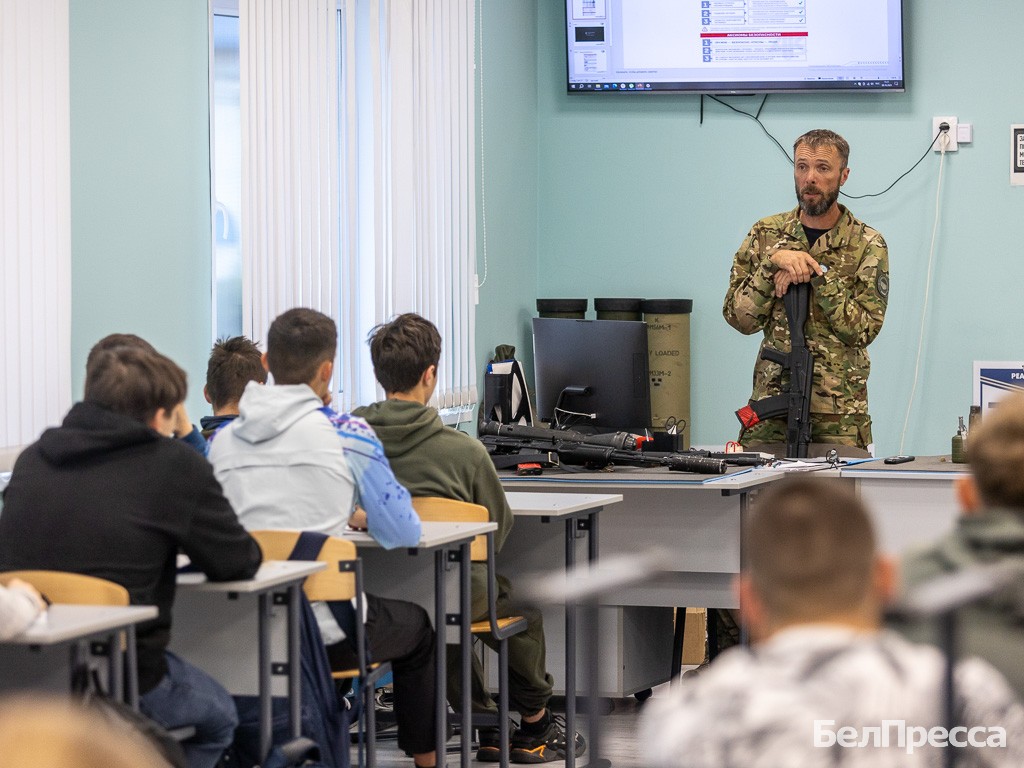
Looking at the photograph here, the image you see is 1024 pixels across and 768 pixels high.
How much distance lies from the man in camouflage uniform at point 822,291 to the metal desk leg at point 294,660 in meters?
2.37

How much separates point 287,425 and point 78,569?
0.66 meters

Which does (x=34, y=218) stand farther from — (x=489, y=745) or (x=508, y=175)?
(x=508, y=175)

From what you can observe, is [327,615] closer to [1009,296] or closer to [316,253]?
[316,253]

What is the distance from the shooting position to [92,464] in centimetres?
254

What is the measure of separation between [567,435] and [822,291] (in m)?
0.99

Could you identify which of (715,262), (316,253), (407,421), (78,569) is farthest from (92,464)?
(715,262)

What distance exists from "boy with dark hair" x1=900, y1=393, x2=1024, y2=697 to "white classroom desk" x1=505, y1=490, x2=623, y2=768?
2.00 meters

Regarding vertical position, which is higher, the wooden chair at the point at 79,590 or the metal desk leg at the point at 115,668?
the wooden chair at the point at 79,590

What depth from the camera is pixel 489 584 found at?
3.61 metres

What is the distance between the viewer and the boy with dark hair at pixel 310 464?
3066mm

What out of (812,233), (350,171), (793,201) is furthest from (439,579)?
(793,201)

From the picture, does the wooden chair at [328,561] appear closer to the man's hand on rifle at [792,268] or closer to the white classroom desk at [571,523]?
the white classroom desk at [571,523]

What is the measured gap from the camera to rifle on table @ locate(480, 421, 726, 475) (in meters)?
4.45

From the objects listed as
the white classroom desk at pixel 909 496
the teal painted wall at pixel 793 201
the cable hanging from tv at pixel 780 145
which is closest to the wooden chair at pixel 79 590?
the white classroom desk at pixel 909 496
